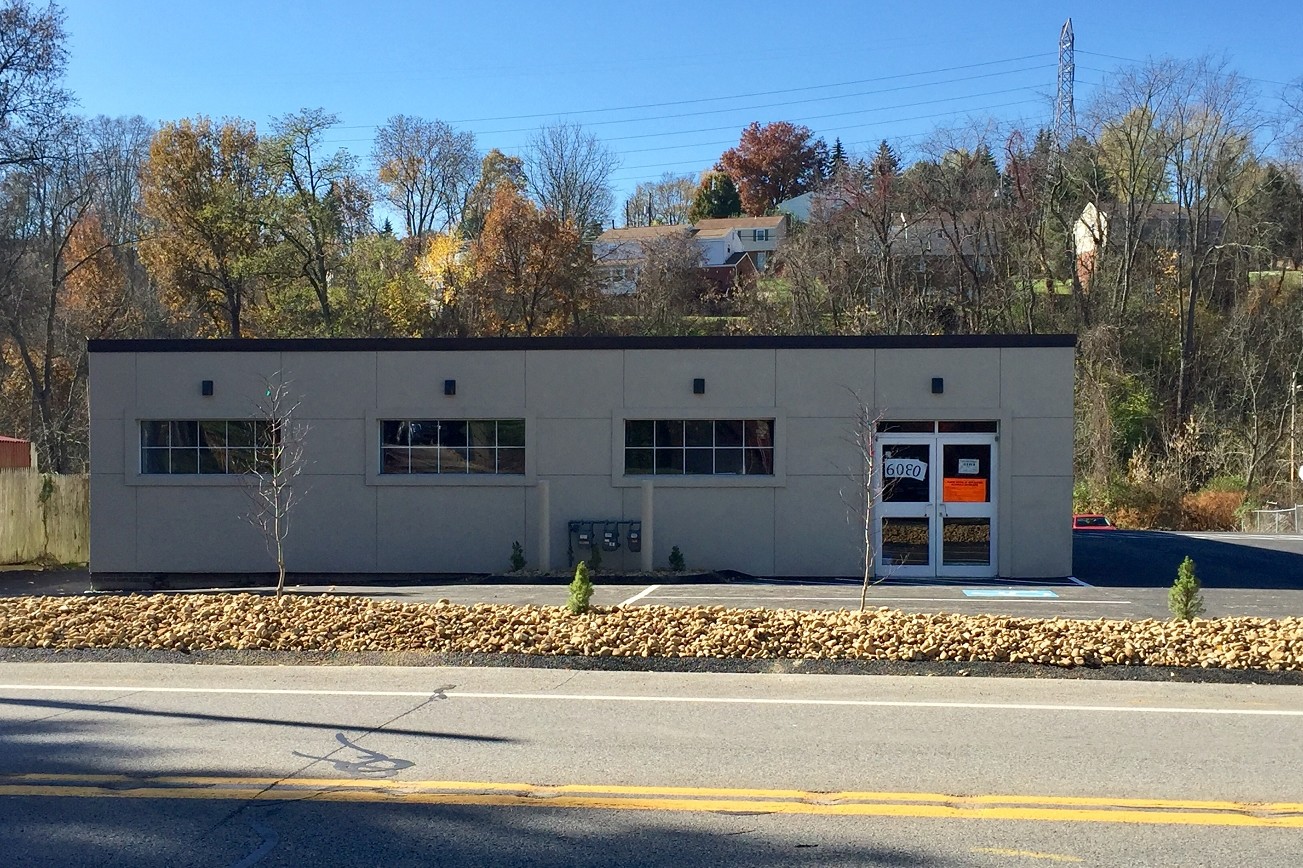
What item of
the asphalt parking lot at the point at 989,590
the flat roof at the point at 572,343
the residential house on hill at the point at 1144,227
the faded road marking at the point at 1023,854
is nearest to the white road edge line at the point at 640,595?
the asphalt parking lot at the point at 989,590

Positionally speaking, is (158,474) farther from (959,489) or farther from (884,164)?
(884,164)

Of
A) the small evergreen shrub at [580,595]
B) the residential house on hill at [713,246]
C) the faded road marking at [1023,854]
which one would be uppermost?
the residential house on hill at [713,246]

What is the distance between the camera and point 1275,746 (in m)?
A: 7.83

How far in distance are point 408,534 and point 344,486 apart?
140cm

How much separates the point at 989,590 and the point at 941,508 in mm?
2100

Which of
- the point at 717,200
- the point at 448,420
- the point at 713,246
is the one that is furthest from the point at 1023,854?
the point at 717,200

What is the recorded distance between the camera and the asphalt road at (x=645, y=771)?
5.81 meters

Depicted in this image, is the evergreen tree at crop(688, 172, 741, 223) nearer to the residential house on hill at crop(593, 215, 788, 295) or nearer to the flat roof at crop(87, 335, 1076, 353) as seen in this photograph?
the residential house on hill at crop(593, 215, 788, 295)

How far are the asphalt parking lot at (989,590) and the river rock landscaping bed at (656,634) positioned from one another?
8.22 ft

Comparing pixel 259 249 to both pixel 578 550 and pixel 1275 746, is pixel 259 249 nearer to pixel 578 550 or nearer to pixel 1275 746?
pixel 578 550

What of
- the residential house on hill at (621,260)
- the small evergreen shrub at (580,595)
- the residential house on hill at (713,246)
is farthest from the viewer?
the residential house on hill at (713,246)

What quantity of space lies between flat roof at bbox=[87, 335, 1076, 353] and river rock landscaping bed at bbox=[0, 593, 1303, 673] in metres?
7.12

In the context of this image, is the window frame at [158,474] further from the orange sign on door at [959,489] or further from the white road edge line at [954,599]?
the orange sign on door at [959,489]

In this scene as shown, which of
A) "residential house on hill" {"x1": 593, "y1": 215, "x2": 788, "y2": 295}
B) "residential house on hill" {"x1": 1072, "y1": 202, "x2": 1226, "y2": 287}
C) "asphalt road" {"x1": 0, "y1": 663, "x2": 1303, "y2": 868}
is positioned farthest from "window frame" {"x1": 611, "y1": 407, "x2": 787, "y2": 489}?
"residential house on hill" {"x1": 593, "y1": 215, "x2": 788, "y2": 295}
